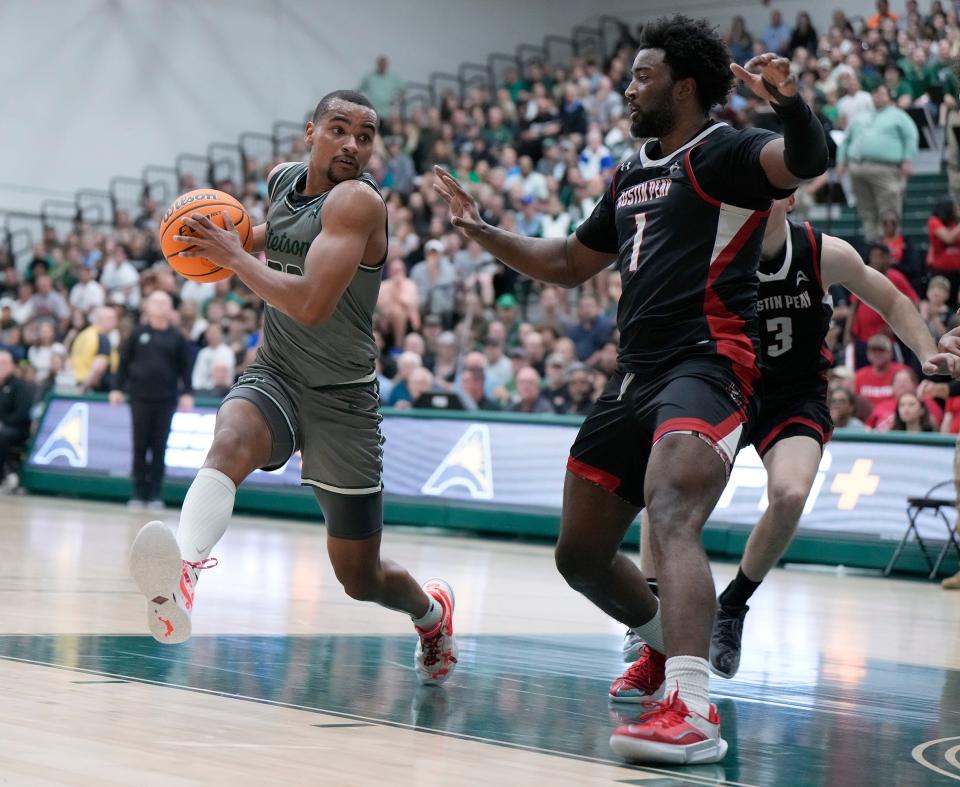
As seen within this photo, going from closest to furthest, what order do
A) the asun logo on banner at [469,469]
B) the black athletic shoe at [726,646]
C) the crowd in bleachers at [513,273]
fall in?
the black athletic shoe at [726,646] → the asun logo on banner at [469,469] → the crowd in bleachers at [513,273]

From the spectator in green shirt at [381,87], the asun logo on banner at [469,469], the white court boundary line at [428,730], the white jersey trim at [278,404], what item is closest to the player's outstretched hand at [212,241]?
the white jersey trim at [278,404]

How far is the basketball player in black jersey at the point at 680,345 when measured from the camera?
15.0 feet

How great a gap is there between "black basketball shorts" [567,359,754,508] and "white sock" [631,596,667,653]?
56 centimetres

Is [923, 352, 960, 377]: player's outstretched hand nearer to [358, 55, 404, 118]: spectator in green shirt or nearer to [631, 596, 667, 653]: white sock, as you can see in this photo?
[631, 596, 667, 653]: white sock

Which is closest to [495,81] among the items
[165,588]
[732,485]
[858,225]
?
[858,225]

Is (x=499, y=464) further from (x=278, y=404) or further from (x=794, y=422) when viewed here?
(x=278, y=404)

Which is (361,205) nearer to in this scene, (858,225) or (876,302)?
(876,302)

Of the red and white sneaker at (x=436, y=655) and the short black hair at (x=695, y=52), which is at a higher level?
the short black hair at (x=695, y=52)

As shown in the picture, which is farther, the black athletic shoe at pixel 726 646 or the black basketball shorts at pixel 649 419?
the black athletic shoe at pixel 726 646

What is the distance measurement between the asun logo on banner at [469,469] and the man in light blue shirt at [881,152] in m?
5.34

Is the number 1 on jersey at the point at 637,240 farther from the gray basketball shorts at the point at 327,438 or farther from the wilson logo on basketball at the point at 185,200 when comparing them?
the wilson logo on basketball at the point at 185,200

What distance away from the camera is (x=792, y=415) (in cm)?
691

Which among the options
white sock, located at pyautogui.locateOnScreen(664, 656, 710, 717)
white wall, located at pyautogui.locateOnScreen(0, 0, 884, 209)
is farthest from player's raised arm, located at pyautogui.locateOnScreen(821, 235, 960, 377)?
white wall, located at pyautogui.locateOnScreen(0, 0, 884, 209)

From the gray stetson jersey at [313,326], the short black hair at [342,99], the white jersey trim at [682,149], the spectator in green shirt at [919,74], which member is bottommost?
the gray stetson jersey at [313,326]
